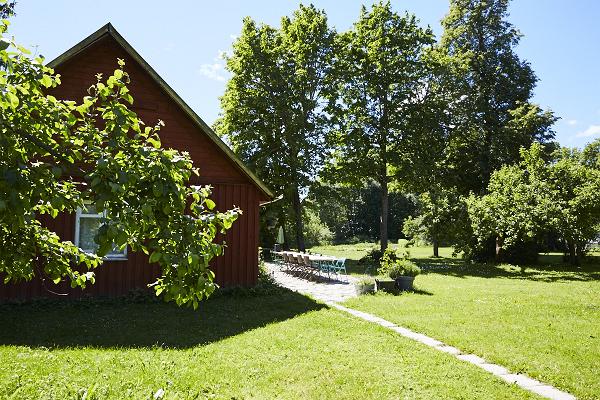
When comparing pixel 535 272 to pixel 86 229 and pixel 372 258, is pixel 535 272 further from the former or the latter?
pixel 86 229

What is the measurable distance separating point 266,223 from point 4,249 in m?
27.9

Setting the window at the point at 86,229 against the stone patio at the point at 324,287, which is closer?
the window at the point at 86,229

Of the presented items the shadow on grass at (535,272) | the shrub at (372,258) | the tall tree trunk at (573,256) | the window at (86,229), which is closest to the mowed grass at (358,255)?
the shrub at (372,258)

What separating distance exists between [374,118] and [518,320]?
21.5 m

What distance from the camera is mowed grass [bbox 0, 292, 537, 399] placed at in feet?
19.1

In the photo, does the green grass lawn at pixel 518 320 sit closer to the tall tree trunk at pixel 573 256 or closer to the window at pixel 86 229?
the window at pixel 86 229

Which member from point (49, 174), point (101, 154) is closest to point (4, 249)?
point (49, 174)

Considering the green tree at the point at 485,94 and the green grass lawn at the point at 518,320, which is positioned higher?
the green tree at the point at 485,94

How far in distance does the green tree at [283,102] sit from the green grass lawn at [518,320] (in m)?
13.5

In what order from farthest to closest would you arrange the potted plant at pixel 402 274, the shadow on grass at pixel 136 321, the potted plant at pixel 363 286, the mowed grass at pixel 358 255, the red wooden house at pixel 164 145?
1. the mowed grass at pixel 358 255
2. the potted plant at pixel 402 274
3. the potted plant at pixel 363 286
4. the red wooden house at pixel 164 145
5. the shadow on grass at pixel 136 321

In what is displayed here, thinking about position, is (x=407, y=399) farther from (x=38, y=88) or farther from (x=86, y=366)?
(x=38, y=88)

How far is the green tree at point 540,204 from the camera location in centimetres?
2148

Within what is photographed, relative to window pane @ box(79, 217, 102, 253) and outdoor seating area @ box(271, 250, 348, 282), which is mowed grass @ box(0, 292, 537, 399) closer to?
window pane @ box(79, 217, 102, 253)

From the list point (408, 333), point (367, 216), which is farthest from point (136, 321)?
point (367, 216)
